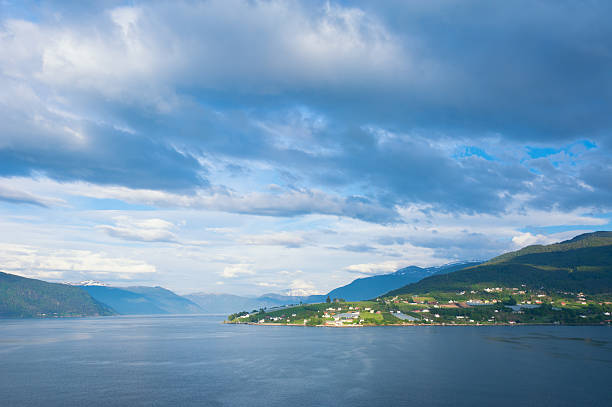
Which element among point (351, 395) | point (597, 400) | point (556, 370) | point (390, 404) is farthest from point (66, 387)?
point (556, 370)

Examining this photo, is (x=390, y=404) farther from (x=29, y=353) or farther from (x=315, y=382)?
(x=29, y=353)

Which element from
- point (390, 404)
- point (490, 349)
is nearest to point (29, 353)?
point (390, 404)

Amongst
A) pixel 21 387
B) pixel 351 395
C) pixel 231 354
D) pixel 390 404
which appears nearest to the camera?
pixel 390 404

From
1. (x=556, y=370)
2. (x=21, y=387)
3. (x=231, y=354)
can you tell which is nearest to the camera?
(x=21, y=387)

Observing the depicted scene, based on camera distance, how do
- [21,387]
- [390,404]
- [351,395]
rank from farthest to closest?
[21,387], [351,395], [390,404]

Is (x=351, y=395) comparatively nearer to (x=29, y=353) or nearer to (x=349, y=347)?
(x=349, y=347)

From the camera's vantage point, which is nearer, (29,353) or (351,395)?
(351,395)
